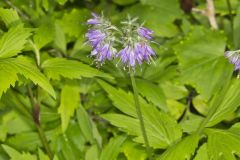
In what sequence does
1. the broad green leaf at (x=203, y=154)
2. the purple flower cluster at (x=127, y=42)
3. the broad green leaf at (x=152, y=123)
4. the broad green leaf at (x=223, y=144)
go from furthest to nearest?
the broad green leaf at (x=152, y=123) < the broad green leaf at (x=203, y=154) < the broad green leaf at (x=223, y=144) < the purple flower cluster at (x=127, y=42)

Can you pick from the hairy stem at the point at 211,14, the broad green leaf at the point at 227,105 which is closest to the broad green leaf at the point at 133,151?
the broad green leaf at the point at 227,105

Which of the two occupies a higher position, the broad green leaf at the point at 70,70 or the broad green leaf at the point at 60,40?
the broad green leaf at the point at 60,40

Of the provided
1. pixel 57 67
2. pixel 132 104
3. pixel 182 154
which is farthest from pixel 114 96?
pixel 182 154

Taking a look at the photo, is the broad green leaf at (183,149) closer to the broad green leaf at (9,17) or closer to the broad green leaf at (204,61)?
the broad green leaf at (204,61)

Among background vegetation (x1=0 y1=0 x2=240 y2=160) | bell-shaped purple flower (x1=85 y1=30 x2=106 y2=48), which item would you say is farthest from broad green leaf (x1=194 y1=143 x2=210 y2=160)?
bell-shaped purple flower (x1=85 y1=30 x2=106 y2=48)

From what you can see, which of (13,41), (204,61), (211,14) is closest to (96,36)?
(13,41)

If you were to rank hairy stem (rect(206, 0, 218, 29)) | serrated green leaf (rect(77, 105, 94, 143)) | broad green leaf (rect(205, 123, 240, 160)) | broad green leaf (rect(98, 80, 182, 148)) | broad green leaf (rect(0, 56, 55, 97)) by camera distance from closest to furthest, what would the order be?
broad green leaf (rect(0, 56, 55, 97)) < broad green leaf (rect(205, 123, 240, 160)) < broad green leaf (rect(98, 80, 182, 148)) < serrated green leaf (rect(77, 105, 94, 143)) < hairy stem (rect(206, 0, 218, 29))

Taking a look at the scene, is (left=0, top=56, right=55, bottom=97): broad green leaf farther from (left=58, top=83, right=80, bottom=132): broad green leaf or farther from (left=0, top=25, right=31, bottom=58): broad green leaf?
(left=58, top=83, right=80, bottom=132): broad green leaf
